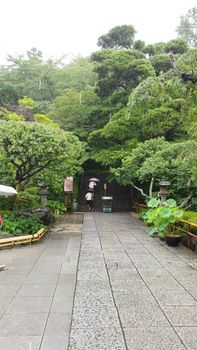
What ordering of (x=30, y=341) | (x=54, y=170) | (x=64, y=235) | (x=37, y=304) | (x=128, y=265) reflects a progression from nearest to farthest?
(x=30, y=341) < (x=37, y=304) < (x=128, y=265) < (x=64, y=235) < (x=54, y=170)

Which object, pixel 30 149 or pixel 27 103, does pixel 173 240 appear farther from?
pixel 27 103

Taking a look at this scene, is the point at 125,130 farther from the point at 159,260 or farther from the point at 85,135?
the point at 159,260

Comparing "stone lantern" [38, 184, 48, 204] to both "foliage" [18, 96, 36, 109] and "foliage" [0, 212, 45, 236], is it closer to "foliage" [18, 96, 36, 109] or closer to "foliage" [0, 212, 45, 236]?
"foliage" [0, 212, 45, 236]

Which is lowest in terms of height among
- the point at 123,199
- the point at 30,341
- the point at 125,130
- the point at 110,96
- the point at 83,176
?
the point at 30,341

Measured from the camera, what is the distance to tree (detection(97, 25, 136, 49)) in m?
25.4

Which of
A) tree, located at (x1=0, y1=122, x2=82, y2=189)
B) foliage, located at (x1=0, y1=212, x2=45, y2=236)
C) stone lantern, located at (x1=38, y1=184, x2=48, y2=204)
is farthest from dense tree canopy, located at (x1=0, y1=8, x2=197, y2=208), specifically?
foliage, located at (x1=0, y1=212, x2=45, y2=236)

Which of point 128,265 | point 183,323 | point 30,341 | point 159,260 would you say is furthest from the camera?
point 159,260

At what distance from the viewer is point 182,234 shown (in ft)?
34.3

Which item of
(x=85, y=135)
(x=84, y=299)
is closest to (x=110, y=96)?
(x=85, y=135)

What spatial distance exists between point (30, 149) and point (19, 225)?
2.63m

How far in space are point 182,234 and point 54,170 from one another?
577 centimetres

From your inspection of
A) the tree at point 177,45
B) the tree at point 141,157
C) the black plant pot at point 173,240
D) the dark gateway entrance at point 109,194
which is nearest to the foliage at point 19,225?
the black plant pot at point 173,240

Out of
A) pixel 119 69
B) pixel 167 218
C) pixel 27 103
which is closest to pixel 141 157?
pixel 167 218

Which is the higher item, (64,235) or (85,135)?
(85,135)
